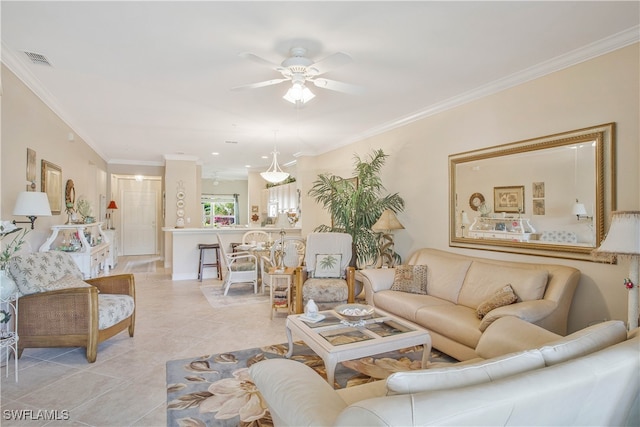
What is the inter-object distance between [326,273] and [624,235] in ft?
9.82

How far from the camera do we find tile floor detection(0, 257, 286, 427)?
7.50ft

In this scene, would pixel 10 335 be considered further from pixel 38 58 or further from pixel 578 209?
pixel 578 209

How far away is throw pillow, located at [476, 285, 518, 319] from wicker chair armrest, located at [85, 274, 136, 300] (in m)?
3.49

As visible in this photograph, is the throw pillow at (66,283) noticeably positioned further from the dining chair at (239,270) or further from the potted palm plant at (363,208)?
the potted palm plant at (363,208)

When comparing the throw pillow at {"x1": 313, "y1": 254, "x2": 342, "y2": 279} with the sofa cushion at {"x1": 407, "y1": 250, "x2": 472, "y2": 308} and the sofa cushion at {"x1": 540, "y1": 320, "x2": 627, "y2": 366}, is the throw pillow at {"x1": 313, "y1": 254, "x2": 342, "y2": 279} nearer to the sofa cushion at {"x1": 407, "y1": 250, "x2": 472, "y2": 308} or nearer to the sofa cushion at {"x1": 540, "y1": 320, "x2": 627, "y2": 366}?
the sofa cushion at {"x1": 407, "y1": 250, "x2": 472, "y2": 308}

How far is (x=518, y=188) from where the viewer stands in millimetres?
3465

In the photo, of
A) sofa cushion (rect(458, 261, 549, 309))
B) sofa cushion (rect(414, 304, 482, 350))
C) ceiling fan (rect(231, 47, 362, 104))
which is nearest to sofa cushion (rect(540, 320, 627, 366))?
sofa cushion (rect(414, 304, 482, 350))

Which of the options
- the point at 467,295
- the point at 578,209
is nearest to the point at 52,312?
the point at 467,295

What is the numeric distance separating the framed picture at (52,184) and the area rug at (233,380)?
2.72m

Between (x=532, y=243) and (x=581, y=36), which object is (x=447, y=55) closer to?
(x=581, y=36)

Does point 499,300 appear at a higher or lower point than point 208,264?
higher

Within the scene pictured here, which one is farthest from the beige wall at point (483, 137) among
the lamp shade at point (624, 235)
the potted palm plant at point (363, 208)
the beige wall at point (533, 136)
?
the lamp shade at point (624, 235)

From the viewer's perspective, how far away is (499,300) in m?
2.87

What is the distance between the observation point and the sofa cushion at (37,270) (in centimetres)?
295
